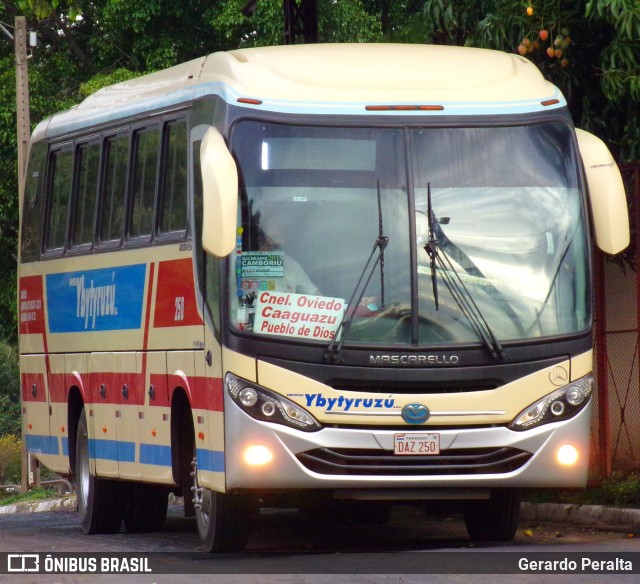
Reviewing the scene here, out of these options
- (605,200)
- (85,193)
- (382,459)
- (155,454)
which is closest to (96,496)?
(155,454)

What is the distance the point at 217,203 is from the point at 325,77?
1.35 m

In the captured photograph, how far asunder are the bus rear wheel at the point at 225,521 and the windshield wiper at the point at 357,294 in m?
1.30

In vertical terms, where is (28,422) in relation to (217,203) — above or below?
below

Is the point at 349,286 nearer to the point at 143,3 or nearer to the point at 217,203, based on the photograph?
the point at 217,203

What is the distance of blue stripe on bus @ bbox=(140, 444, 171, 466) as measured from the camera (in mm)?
12320

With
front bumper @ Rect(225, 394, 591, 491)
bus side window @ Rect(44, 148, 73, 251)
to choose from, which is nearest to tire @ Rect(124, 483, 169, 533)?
bus side window @ Rect(44, 148, 73, 251)

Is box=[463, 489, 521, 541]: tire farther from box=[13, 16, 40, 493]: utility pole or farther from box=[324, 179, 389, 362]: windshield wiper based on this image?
box=[13, 16, 40, 493]: utility pole

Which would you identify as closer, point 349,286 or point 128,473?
point 349,286

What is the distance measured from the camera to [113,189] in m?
13.8

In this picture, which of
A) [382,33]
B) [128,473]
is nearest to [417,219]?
[128,473]

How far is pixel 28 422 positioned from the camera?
1661cm

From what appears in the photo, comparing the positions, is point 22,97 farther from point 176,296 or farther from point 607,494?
point 176,296

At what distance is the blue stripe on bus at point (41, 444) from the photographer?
15.7 m

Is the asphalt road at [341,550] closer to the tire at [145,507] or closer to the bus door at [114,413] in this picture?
the tire at [145,507]
